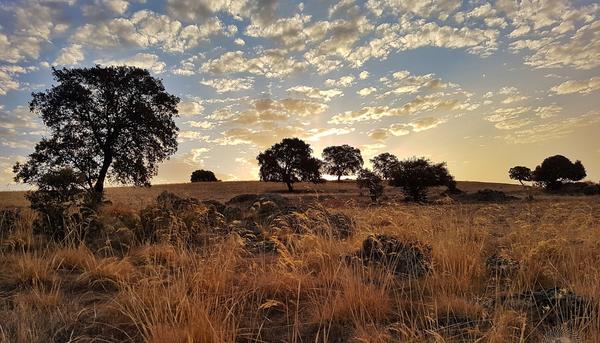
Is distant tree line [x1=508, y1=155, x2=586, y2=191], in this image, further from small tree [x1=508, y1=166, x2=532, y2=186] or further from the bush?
the bush

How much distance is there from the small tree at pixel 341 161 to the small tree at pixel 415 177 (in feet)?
149

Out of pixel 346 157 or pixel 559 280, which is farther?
pixel 346 157

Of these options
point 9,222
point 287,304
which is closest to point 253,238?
point 287,304

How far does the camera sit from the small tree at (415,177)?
1344 inches

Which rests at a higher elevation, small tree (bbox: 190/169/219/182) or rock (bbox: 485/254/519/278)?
small tree (bbox: 190/169/219/182)

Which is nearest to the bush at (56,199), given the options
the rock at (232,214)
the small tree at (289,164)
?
the rock at (232,214)

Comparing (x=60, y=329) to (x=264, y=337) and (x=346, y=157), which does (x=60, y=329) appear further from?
(x=346, y=157)

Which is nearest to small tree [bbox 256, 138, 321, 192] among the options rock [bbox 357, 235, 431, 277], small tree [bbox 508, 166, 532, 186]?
small tree [bbox 508, 166, 532, 186]

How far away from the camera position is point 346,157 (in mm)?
82812

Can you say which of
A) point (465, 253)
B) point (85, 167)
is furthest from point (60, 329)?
point (85, 167)

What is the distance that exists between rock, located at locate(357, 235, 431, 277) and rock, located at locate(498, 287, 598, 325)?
5.15 ft

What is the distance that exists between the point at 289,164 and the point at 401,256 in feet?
167

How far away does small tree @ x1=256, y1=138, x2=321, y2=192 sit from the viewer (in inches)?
2264

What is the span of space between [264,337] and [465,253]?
3600 millimetres
